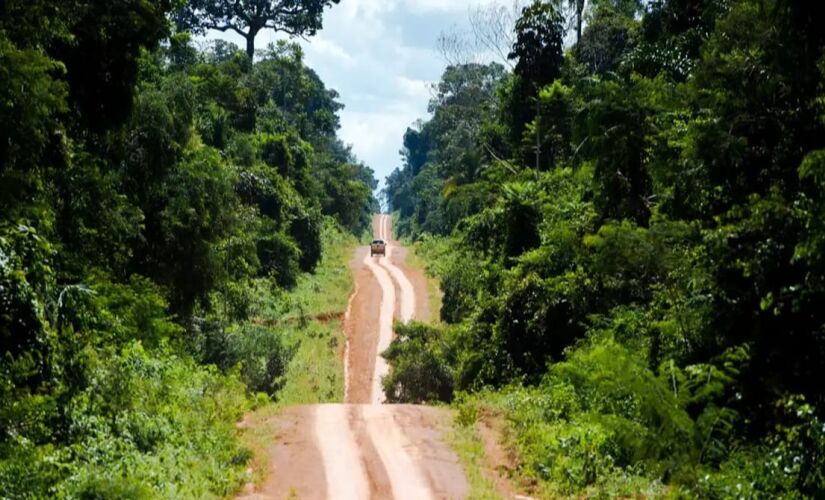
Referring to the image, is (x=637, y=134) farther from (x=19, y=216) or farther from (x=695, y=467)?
(x=19, y=216)

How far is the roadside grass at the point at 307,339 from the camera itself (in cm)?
1802

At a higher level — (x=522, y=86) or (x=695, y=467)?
(x=522, y=86)

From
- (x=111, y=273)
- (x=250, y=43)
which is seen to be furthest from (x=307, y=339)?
(x=250, y=43)

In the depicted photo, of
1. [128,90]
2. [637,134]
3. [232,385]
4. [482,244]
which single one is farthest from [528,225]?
[128,90]

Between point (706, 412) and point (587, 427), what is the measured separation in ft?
12.6

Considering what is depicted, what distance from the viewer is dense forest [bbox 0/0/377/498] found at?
10.7 m

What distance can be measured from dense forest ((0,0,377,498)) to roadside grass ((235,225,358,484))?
0.70 metres

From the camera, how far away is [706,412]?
1070cm

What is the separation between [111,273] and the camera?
59.8 feet

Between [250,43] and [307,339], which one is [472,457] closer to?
[307,339]

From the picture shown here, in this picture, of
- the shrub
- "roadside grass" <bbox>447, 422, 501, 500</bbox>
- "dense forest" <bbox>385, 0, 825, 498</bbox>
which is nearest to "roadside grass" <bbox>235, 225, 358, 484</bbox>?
the shrub

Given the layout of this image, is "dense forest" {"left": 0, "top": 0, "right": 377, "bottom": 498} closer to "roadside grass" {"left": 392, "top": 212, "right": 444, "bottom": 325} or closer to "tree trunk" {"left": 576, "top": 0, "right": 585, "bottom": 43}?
"roadside grass" {"left": 392, "top": 212, "right": 444, "bottom": 325}

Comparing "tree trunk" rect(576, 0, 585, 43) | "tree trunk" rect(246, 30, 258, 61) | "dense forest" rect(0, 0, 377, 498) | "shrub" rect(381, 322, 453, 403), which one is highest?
"tree trunk" rect(246, 30, 258, 61)

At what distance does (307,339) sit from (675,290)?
24361mm
